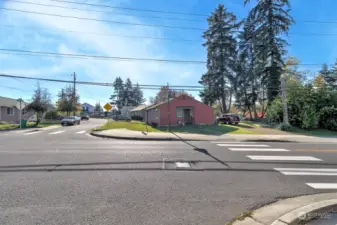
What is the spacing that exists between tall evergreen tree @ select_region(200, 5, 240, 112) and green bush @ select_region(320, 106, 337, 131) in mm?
19922

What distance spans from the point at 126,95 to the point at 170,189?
3439 inches

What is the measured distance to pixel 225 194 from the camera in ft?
16.0

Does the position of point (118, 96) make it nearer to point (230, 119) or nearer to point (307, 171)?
point (230, 119)

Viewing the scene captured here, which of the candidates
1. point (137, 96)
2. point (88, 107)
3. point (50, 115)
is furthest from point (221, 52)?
point (88, 107)

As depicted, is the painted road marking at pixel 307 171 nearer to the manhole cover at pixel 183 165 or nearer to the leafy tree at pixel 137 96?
the manhole cover at pixel 183 165

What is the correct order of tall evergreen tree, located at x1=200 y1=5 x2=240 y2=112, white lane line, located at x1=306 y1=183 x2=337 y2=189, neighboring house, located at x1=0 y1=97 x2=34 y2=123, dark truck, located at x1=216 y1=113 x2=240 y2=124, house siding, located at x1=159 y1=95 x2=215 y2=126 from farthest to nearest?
tall evergreen tree, located at x1=200 y1=5 x2=240 y2=112 < neighboring house, located at x1=0 y1=97 x2=34 y2=123 < dark truck, located at x1=216 y1=113 x2=240 y2=124 < house siding, located at x1=159 y1=95 x2=215 y2=126 < white lane line, located at x1=306 y1=183 x2=337 y2=189

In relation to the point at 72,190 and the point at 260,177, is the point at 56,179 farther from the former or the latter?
the point at 260,177

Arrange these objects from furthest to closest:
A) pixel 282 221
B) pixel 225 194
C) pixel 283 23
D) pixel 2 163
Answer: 1. pixel 283 23
2. pixel 2 163
3. pixel 225 194
4. pixel 282 221

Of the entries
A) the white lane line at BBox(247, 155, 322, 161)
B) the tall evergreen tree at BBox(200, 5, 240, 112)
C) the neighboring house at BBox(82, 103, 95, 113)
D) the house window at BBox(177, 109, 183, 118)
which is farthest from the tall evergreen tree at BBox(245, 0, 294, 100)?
the neighboring house at BBox(82, 103, 95, 113)

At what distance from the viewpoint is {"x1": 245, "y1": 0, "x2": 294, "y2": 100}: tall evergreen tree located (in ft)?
116

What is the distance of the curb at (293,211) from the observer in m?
3.59

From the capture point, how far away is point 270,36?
36.1 m

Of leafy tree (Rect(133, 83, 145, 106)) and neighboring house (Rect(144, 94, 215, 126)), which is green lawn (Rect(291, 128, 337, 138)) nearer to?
neighboring house (Rect(144, 94, 215, 126))

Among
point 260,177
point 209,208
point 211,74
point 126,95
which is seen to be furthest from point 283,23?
point 126,95
